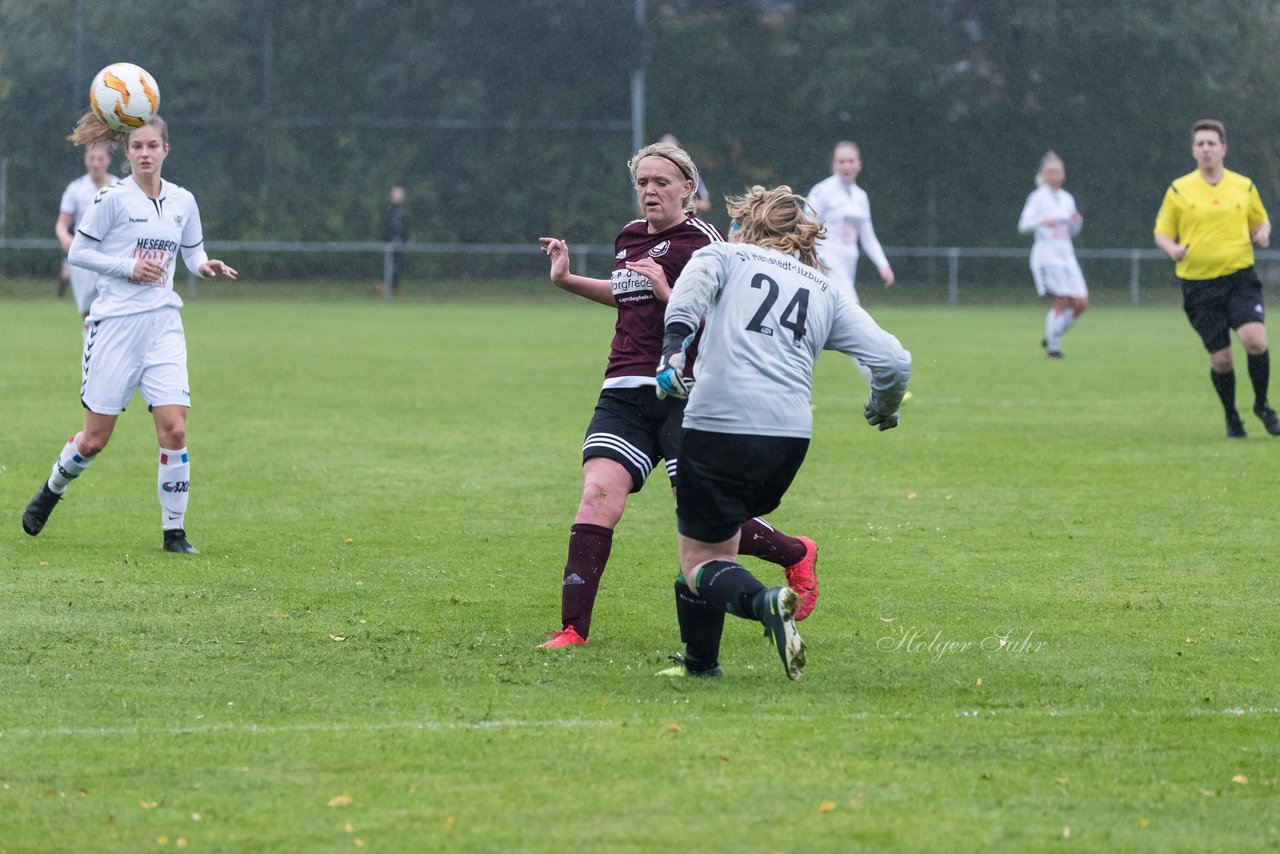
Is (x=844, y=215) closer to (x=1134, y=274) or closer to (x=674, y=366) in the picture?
(x=674, y=366)

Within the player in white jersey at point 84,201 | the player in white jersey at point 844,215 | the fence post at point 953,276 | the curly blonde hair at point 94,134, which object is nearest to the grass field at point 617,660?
the curly blonde hair at point 94,134

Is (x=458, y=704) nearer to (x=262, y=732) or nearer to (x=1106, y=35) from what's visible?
(x=262, y=732)

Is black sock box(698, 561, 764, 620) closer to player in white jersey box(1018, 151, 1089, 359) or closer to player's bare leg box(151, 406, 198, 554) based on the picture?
player's bare leg box(151, 406, 198, 554)

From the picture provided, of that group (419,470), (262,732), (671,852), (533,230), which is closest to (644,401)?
(262,732)

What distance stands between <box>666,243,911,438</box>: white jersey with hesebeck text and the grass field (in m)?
0.84

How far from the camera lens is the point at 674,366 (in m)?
5.24

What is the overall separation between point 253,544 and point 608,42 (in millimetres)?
30448

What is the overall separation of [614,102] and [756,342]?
108 ft

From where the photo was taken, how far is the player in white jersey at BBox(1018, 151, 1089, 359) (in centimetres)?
2127

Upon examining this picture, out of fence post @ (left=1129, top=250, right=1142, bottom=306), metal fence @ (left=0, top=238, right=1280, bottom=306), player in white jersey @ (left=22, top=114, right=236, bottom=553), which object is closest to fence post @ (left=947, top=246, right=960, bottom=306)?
metal fence @ (left=0, top=238, right=1280, bottom=306)

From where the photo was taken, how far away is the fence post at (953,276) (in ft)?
122

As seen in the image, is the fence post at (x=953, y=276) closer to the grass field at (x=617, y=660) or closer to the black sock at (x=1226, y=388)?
the black sock at (x=1226, y=388)

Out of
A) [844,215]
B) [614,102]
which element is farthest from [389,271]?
[844,215]

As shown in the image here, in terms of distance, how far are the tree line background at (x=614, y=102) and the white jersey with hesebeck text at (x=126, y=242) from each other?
28193 millimetres
